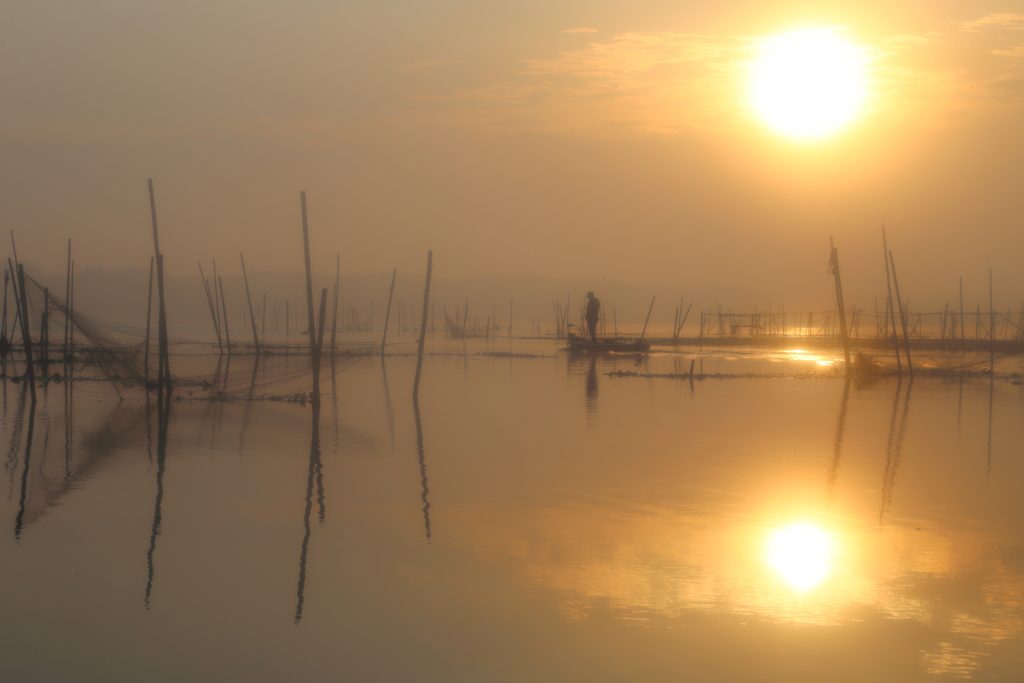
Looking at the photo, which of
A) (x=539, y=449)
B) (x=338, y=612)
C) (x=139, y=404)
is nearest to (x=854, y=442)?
(x=539, y=449)

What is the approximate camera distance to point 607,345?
127 feet

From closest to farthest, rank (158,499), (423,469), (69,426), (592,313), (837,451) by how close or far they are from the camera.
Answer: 1. (158,499)
2. (423,469)
3. (837,451)
4. (69,426)
5. (592,313)

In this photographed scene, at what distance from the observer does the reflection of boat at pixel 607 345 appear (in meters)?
38.4

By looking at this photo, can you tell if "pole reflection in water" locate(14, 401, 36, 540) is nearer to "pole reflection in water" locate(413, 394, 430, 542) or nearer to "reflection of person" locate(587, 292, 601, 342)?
"pole reflection in water" locate(413, 394, 430, 542)

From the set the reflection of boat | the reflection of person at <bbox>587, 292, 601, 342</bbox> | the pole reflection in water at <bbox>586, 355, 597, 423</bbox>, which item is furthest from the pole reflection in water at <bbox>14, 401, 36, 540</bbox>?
the reflection of boat

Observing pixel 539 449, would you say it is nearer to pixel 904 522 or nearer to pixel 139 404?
pixel 904 522

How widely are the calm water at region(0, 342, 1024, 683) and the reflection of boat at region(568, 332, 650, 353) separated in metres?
25.6

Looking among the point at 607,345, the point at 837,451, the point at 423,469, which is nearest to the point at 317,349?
the point at 423,469

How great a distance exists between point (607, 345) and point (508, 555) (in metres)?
32.8

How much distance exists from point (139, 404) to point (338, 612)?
13233mm

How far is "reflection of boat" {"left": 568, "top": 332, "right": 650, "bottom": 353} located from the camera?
38.4 m

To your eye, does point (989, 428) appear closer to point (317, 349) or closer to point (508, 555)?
point (508, 555)

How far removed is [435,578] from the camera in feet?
18.0

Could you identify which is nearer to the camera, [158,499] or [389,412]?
[158,499]
